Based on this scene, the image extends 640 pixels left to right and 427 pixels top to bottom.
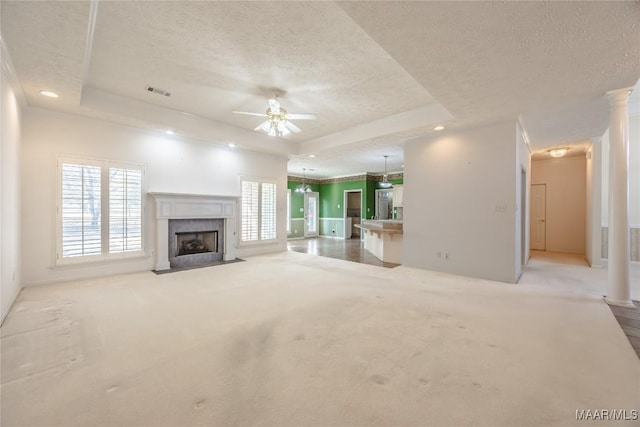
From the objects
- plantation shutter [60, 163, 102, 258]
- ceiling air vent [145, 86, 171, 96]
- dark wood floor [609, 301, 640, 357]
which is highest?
ceiling air vent [145, 86, 171, 96]

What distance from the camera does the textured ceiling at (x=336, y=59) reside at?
6.91 feet

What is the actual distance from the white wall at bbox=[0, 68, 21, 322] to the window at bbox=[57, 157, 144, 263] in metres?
0.59

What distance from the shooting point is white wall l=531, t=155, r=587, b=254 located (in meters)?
7.20

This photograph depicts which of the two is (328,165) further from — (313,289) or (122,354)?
(122,354)

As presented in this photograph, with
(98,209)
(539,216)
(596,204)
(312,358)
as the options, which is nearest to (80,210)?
(98,209)

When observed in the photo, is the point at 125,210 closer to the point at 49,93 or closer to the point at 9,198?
the point at 9,198

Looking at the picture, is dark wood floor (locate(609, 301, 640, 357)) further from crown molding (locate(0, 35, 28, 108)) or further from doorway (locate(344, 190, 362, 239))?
doorway (locate(344, 190, 362, 239))

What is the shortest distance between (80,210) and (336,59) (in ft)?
15.3

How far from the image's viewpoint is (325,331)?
256 centimetres

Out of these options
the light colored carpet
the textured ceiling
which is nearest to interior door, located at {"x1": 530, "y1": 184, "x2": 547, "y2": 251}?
the textured ceiling

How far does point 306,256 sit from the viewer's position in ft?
22.3

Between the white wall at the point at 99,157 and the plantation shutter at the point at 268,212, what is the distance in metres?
0.66

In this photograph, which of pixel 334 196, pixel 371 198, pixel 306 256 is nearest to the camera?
pixel 306 256

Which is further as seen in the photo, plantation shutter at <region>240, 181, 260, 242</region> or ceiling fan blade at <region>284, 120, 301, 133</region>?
plantation shutter at <region>240, 181, 260, 242</region>
